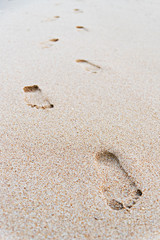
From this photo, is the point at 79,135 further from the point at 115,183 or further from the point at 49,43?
the point at 49,43

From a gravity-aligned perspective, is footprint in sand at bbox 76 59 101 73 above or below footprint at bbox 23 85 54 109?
above

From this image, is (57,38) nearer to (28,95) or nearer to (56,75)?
(56,75)

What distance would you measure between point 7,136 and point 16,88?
44 cm

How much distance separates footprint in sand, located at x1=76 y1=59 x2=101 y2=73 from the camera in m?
1.76

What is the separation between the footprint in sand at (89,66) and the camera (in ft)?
5.77

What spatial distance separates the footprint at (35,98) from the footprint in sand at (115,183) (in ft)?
1.54

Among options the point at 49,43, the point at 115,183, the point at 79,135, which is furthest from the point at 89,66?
the point at 115,183

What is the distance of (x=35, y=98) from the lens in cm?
144

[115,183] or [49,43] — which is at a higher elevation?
[49,43]

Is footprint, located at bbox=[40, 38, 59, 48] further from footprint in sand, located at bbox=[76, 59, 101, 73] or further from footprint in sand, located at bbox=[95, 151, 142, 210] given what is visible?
footprint in sand, located at bbox=[95, 151, 142, 210]

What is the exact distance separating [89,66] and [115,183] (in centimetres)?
104

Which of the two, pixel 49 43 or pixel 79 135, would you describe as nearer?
pixel 79 135

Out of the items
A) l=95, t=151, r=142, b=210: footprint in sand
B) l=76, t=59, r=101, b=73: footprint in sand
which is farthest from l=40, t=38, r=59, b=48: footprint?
l=95, t=151, r=142, b=210: footprint in sand

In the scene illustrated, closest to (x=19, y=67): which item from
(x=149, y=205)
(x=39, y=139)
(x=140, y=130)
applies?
(x=39, y=139)
